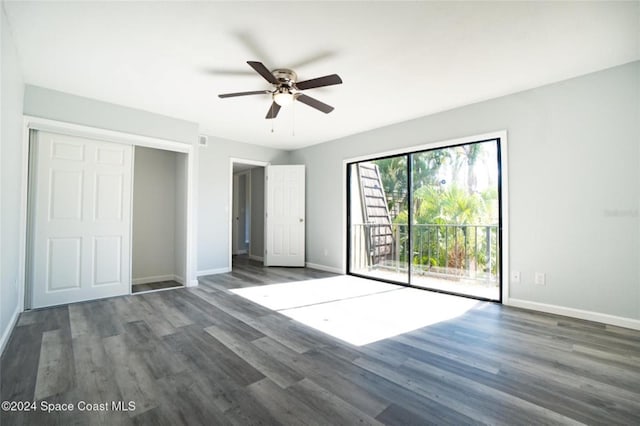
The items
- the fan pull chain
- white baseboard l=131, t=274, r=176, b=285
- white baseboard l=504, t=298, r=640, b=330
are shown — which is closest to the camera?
white baseboard l=504, t=298, r=640, b=330

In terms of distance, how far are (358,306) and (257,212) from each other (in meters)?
4.45

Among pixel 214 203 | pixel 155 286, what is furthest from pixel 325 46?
pixel 155 286

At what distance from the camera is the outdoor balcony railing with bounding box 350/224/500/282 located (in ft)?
14.2

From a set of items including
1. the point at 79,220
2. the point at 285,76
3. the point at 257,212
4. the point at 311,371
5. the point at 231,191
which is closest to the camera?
the point at 311,371

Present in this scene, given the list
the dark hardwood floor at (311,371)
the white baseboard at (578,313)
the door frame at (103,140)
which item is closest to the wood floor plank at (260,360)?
the dark hardwood floor at (311,371)

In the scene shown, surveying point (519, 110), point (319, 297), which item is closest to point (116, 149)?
point (319, 297)

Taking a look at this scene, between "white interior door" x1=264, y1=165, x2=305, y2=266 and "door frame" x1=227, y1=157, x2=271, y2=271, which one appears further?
"white interior door" x1=264, y1=165, x2=305, y2=266

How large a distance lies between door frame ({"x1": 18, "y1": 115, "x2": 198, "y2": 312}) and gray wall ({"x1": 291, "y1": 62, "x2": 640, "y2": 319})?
3.97 metres

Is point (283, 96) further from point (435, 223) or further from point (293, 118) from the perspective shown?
point (435, 223)

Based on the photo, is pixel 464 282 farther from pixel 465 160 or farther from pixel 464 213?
pixel 465 160

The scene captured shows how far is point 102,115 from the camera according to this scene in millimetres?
3490

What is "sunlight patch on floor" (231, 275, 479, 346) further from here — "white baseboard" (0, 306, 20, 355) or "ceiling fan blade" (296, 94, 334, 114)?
"ceiling fan blade" (296, 94, 334, 114)

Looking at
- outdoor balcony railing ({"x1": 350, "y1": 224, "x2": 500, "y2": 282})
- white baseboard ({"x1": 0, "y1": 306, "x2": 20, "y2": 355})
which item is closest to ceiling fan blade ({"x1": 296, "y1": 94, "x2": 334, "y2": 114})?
outdoor balcony railing ({"x1": 350, "y1": 224, "x2": 500, "y2": 282})

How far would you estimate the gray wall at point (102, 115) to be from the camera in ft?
10.2
